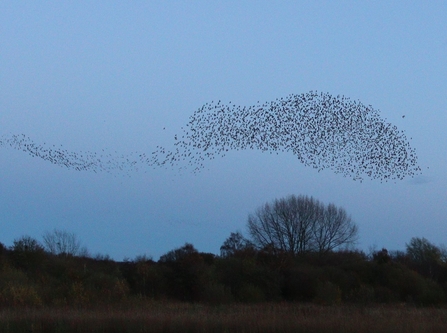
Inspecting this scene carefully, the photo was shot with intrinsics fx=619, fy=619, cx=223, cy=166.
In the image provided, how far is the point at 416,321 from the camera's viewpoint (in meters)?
22.5

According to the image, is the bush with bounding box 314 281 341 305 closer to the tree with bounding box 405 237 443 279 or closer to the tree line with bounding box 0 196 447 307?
the tree line with bounding box 0 196 447 307

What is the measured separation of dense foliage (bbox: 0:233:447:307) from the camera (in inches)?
1539

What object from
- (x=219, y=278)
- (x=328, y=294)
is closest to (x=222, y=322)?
(x=328, y=294)

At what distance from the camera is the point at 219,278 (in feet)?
142

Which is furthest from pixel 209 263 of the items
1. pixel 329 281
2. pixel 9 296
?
pixel 9 296

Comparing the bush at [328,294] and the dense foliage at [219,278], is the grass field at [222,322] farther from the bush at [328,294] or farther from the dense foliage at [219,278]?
the bush at [328,294]

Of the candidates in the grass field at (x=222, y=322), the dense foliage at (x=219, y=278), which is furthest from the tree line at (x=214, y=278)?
the grass field at (x=222, y=322)

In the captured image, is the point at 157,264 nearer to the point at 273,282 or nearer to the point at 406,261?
the point at 273,282

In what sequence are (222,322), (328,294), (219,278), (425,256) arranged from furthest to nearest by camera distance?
(425,256) → (219,278) → (328,294) → (222,322)

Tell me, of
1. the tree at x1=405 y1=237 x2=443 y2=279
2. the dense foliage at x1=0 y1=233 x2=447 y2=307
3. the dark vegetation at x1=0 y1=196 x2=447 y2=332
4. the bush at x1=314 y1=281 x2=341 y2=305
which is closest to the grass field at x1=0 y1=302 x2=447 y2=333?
the dark vegetation at x1=0 y1=196 x2=447 y2=332

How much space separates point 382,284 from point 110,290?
64.2 ft

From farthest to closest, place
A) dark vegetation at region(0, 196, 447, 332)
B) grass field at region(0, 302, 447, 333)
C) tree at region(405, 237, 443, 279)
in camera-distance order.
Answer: tree at region(405, 237, 443, 279)
dark vegetation at region(0, 196, 447, 332)
grass field at region(0, 302, 447, 333)

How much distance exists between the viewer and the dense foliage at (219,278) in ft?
128

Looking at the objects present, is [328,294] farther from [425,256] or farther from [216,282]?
[425,256]
